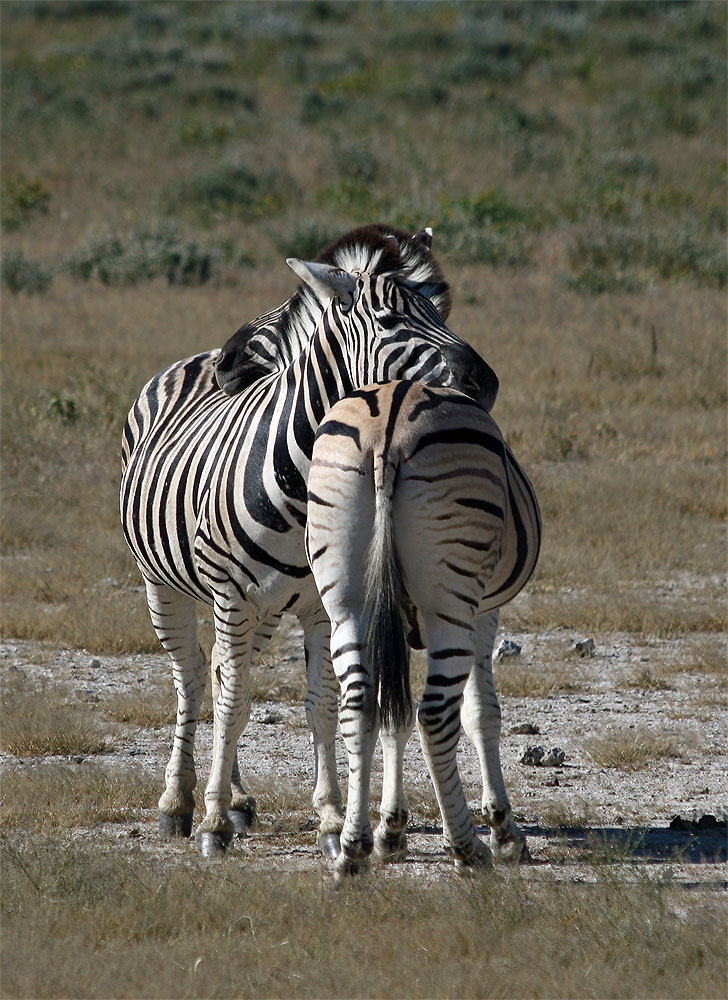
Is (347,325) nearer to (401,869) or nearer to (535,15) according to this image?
(401,869)

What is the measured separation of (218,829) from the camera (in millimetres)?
4629

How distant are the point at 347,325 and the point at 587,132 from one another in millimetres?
23271

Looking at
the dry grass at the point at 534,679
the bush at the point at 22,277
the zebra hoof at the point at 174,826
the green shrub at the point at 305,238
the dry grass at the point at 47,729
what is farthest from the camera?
the green shrub at the point at 305,238

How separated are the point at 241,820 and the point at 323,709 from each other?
23.3 inches

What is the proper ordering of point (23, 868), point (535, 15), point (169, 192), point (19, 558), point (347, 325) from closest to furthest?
point (23, 868) < point (347, 325) < point (19, 558) < point (169, 192) < point (535, 15)

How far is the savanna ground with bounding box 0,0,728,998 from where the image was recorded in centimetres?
357

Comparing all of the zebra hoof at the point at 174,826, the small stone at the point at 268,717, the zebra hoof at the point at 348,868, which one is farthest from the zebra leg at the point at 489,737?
the small stone at the point at 268,717

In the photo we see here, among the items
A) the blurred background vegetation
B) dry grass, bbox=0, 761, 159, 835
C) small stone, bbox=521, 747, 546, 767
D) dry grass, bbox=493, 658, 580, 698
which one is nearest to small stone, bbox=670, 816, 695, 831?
small stone, bbox=521, 747, 546, 767

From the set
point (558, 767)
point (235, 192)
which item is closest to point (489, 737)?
point (558, 767)

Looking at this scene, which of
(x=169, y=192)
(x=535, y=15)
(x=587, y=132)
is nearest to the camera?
(x=169, y=192)

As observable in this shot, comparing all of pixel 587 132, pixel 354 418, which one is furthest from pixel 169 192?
pixel 354 418

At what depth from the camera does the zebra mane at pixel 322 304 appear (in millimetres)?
4521

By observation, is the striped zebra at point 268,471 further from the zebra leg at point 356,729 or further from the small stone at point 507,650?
the small stone at point 507,650

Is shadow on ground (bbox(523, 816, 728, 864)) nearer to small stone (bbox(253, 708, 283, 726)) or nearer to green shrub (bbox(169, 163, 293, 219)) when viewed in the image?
small stone (bbox(253, 708, 283, 726))
